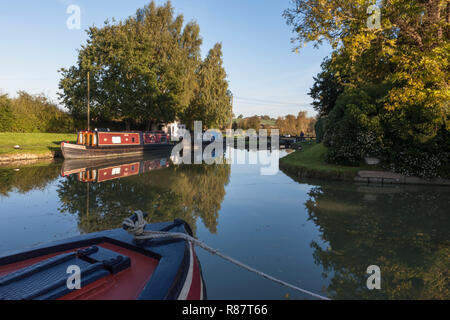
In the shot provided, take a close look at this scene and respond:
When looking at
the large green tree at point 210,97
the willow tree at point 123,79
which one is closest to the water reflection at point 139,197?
the willow tree at point 123,79

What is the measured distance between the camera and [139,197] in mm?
8016

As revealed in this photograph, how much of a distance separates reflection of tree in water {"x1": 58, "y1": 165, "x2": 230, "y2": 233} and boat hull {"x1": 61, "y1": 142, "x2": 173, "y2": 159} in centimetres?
700

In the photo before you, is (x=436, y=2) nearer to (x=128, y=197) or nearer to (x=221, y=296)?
(x=221, y=296)

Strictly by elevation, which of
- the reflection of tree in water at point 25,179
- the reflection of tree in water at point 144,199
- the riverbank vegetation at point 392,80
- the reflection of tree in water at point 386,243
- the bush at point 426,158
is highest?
the riverbank vegetation at point 392,80

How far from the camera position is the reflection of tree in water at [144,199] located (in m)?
6.11

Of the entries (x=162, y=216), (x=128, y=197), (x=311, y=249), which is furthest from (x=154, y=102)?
(x=311, y=249)

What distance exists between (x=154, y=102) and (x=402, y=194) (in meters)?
22.6

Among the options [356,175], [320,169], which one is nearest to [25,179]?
[320,169]

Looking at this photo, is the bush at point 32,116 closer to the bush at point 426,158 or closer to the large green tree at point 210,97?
the large green tree at point 210,97

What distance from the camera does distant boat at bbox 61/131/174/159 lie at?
17.5 metres

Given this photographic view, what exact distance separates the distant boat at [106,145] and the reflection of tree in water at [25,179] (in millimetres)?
4352

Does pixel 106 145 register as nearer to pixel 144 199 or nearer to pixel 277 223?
pixel 144 199

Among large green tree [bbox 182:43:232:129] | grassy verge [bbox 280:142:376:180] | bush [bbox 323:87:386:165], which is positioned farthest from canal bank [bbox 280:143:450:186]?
large green tree [bbox 182:43:232:129]

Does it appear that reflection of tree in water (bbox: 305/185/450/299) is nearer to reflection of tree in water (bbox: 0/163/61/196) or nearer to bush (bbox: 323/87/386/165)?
bush (bbox: 323/87/386/165)
